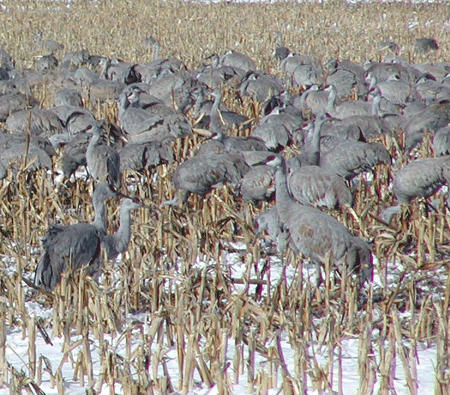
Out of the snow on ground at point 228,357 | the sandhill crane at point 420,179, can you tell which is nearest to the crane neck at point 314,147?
the sandhill crane at point 420,179

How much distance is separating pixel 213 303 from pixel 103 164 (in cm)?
322

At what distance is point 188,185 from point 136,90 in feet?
11.9

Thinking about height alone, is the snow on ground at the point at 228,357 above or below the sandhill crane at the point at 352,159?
below

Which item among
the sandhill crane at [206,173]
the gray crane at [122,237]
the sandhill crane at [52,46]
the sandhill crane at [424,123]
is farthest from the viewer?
the sandhill crane at [52,46]

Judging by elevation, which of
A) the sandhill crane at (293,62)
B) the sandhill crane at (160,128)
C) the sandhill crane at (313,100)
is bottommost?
the sandhill crane at (160,128)

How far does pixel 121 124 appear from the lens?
33.3 ft

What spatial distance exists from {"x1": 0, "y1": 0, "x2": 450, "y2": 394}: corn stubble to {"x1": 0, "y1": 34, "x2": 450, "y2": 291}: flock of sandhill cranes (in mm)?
181

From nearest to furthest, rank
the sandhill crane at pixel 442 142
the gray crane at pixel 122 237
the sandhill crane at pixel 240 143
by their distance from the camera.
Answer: the gray crane at pixel 122 237 < the sandhill crane at pixel 442 142 < the sandhill crane at pixel 240 143

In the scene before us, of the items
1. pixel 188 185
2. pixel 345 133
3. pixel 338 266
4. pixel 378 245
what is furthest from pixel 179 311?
pixel 345 133

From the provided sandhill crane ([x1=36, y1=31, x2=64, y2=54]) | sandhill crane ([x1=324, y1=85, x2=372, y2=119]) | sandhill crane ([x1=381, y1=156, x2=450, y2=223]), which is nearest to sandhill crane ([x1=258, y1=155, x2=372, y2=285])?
sandhill crane ([x1=381, y1=156, x2=450, y2=223])

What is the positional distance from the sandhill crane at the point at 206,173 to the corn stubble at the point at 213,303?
0.14 meters

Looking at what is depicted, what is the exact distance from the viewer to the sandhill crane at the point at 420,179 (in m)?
7.29

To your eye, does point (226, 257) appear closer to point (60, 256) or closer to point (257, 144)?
point (60, 256)

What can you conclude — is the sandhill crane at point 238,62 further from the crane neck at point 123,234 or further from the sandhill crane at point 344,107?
the crane neck at point 123,234
